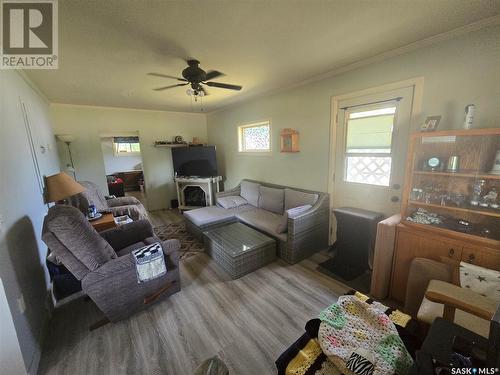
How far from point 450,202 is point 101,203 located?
473 centimetres

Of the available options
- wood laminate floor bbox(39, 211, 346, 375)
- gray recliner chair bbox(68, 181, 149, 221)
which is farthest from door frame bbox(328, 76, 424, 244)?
gray recliner chair bbox(68, 181, 149, 221)

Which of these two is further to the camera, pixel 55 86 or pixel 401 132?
pixel 55 86

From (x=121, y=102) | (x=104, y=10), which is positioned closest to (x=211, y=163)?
(x=121, y=102)

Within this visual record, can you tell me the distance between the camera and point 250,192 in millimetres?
A: 4180

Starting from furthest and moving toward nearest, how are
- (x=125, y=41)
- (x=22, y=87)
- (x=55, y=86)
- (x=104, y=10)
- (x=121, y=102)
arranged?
(x=121, y=102)
(x=55, y=86)
(x=22, y=87)
(x=125, y=41)
(x=104, y=10)

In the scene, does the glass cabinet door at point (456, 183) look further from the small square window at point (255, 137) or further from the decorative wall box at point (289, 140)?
the small square window at point (255, 137)

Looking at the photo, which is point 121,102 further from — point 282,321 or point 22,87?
point 282,321

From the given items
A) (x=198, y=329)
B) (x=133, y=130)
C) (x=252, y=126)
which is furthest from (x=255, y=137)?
(x=198, y=329)

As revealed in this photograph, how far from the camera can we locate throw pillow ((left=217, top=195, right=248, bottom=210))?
3955mm

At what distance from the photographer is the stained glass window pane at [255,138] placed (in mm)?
4047

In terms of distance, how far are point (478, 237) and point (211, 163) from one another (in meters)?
4.38

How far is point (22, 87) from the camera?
93.0 inches

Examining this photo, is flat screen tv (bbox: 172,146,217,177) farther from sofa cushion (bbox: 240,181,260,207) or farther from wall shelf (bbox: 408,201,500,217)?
wall shelf (bbox: 408,201,500,217)

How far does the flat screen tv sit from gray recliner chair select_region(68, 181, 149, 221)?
4.54ft
